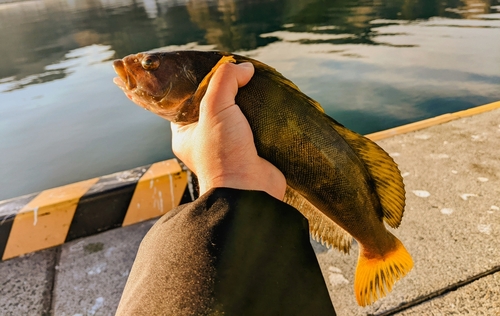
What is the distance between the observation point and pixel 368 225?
6.74 ft

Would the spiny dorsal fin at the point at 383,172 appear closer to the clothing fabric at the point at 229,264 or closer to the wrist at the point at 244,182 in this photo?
the wrist at the point at 244,182

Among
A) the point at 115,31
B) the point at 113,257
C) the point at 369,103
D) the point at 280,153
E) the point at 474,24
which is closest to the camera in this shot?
the point at 280,153

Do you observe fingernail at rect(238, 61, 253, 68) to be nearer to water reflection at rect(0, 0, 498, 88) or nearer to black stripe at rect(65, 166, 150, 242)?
black stripe at rect(65, 166, 150, 242)

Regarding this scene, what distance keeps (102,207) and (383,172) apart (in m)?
2.58

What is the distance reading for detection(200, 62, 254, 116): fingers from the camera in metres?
1.77

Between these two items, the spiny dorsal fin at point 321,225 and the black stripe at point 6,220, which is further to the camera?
the black stripe at point 6,220

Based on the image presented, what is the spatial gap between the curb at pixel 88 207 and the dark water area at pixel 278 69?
3.28 m

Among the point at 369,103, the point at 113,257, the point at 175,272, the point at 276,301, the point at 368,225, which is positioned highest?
the point at 175,272

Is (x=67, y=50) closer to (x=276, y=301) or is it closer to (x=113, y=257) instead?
(x=113, y=257)

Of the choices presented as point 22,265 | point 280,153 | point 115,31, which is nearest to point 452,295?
point 280,153

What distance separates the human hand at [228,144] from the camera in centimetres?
167

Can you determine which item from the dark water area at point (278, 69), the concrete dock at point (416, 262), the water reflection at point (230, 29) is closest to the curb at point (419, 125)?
the concrete dock at point (416, 262)

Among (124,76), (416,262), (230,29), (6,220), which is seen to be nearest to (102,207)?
(6,220)

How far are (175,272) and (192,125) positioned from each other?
1039mm
